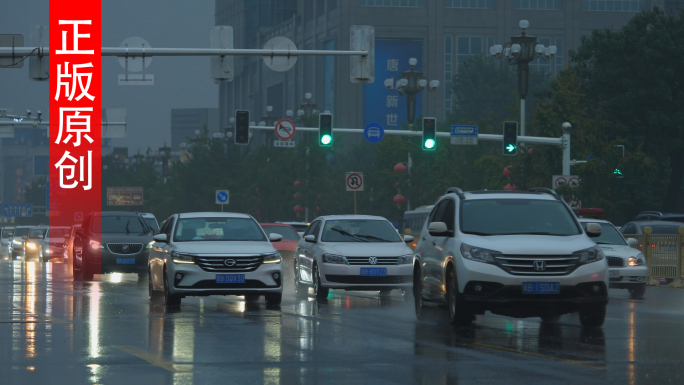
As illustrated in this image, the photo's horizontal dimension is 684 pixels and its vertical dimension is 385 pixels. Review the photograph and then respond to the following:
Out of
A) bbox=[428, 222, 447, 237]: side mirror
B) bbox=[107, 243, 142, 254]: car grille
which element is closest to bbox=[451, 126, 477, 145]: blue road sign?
bbox=[107, 243, 142, 254]: car grille

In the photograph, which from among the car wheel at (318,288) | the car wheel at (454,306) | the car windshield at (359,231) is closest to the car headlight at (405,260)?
the car windshield at (359,231)

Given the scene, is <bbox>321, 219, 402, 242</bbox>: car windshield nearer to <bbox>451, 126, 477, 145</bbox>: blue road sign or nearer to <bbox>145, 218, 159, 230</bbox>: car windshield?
<bbox>145, 218, 159, 230</bbox>: car windshield

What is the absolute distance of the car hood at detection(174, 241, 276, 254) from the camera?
17.6 m

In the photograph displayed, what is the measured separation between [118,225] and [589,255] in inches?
697

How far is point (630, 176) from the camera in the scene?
197ft

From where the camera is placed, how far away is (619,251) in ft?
76.6

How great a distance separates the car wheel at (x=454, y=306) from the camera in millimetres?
13453

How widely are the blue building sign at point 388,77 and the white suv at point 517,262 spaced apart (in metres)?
95.9

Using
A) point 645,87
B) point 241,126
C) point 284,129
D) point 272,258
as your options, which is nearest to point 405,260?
point 272,258

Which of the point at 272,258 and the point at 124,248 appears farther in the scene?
the point at 124,248

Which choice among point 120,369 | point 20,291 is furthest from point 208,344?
point 20,291

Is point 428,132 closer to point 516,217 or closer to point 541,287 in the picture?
point 516,217

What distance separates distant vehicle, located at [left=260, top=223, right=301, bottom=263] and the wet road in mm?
11417

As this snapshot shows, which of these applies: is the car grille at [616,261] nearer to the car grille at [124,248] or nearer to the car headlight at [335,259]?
the car headlight at [335,259]
